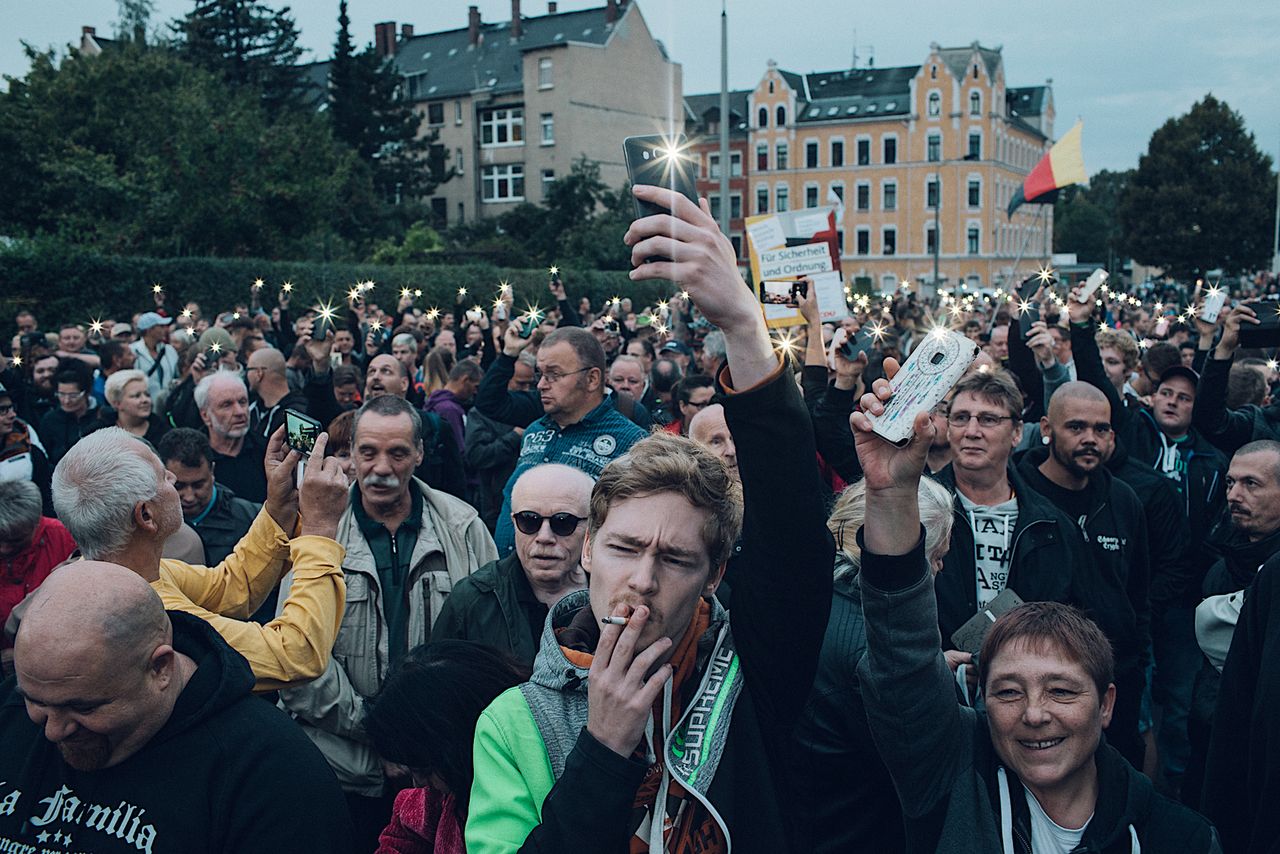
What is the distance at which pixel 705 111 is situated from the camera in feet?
260

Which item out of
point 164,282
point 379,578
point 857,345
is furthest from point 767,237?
point 164,282

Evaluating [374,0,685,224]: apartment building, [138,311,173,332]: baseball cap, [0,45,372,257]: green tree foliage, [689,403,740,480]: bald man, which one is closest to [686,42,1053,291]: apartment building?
[374,0,685,224]: apartment building

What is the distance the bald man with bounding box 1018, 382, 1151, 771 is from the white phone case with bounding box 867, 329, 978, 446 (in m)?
2.72

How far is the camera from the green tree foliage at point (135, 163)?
2539 centimetres

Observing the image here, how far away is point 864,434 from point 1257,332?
94.5 inches

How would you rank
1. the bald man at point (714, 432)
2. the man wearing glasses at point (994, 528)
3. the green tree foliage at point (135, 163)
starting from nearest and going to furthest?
1. the man wearing glasses at point (994, 528)
2. the bald man at point (714, 432)
3. the green tree foliage at point (135, 163)

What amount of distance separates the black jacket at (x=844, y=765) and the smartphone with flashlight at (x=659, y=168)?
3.71 feet

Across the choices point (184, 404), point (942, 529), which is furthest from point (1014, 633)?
point (184, 404)

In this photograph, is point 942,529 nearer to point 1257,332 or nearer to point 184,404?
point 1257,332

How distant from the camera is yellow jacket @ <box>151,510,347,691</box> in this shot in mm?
2979

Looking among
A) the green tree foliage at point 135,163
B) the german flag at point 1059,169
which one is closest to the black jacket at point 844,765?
the german flag at point 1059,169

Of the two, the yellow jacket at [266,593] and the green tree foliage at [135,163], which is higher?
the green tree foliage at [135,163]

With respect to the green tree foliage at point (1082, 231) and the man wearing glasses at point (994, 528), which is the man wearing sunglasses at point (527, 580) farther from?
the green tree foliage at point (1082, 231)

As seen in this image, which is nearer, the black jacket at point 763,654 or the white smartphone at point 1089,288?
the black jacket at point 763,654
